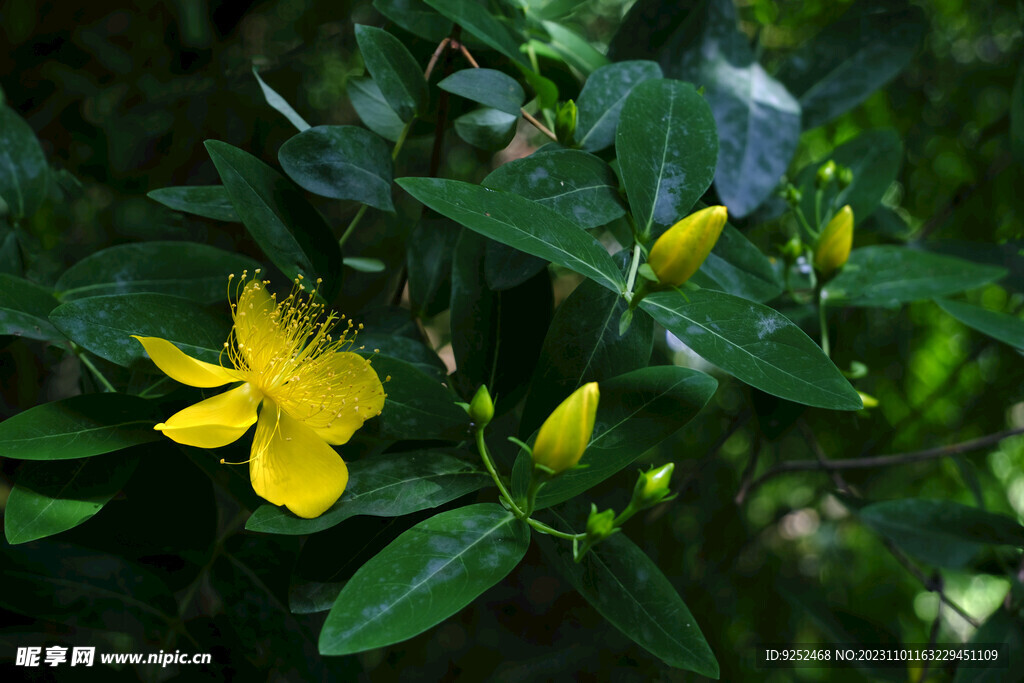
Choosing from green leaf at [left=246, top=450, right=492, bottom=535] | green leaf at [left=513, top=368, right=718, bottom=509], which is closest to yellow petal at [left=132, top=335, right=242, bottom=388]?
green leaf at [left=246, top=450, right=492, bottom=535]

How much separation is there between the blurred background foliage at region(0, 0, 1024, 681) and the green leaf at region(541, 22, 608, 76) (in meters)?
0.35

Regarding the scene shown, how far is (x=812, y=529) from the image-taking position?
4.38 ft

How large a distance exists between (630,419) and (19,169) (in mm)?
708

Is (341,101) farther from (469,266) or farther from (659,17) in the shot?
(469,266)

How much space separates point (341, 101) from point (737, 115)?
0.80 metres

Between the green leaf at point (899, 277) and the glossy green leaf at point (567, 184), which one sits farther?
the green leaf at point (899, 277)

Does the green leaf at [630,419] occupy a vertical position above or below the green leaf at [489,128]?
below

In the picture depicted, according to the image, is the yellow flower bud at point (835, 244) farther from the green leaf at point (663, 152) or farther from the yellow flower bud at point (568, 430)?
the yellow flower bud at point (568, 430)

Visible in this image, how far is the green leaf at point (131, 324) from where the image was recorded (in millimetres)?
476

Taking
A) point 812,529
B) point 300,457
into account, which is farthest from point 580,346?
point 812,529

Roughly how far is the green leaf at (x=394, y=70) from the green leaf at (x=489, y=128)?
0.16ft

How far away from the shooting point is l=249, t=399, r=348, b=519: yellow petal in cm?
46

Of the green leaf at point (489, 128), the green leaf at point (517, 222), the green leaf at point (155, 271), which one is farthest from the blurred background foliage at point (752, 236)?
the green leaf at point (517, 222)

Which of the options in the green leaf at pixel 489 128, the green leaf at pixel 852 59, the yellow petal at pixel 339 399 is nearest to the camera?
the yellow petal at pixel 339 399
